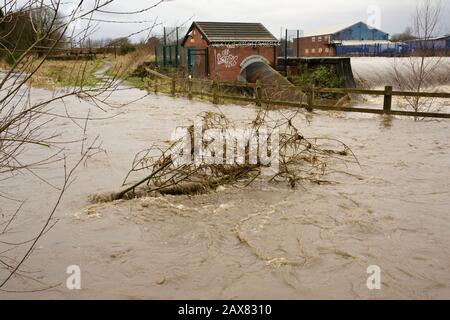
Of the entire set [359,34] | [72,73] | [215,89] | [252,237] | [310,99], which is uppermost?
[359,34]

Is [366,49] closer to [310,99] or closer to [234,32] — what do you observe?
[234,32]

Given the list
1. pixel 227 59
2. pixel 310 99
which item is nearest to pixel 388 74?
pixel 227 59

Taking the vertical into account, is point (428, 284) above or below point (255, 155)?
below

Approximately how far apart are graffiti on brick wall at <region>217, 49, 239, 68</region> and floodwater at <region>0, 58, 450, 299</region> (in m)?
21.1

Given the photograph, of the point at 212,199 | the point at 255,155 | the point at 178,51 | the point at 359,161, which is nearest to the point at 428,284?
the point at 212,199

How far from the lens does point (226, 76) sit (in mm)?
29656

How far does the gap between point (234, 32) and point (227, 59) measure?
248cm

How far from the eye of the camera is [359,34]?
63312 mm

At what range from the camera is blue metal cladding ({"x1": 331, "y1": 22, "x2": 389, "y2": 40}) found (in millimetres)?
61562

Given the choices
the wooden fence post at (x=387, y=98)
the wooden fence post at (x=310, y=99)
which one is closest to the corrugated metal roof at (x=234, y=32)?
the wooden fence post at (x=310, y=99)

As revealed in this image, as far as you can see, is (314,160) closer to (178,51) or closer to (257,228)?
(257,228)

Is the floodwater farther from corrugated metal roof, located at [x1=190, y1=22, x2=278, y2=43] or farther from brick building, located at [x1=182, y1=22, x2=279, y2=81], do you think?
corrugated metal roof, located at [x1=190, y1=22, x2=278, y2=43]

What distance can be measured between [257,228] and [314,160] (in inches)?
129

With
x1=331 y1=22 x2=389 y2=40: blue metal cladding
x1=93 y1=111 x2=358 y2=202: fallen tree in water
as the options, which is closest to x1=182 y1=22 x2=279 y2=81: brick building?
x1=93 y1=111 x2=358 y2=202: fallen tree in water
